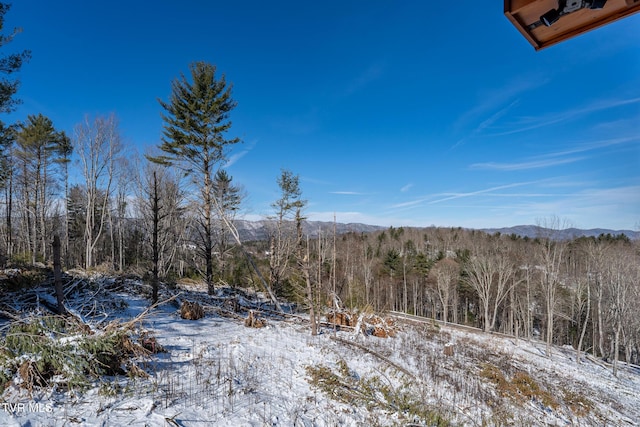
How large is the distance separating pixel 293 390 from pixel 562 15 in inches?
214

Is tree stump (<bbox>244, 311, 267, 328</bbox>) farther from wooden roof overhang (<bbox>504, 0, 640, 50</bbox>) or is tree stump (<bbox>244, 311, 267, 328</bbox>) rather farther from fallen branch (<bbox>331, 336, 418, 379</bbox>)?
wooden roof overhang (<bbox>504, 0, 640, 50</bbox>)

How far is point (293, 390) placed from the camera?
4.68 metres

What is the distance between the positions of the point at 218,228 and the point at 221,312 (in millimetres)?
7948

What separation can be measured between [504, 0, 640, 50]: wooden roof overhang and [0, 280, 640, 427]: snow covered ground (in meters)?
4.55

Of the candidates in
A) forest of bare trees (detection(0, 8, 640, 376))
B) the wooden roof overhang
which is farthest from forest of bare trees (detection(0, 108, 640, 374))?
the wooden roof overhang

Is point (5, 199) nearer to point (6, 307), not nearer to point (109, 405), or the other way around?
point (6, 307)

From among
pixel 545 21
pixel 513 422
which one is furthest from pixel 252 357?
pixel 545 21

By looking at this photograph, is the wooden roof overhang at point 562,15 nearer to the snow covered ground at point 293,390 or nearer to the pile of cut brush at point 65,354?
the snow covered ground at point 293,390

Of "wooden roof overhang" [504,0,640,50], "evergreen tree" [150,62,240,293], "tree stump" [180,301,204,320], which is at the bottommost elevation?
"tree stump" [180,301,204,320]

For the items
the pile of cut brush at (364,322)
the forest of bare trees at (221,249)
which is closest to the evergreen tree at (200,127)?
the forest of bare trees at (221,249)

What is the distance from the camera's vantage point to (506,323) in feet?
103

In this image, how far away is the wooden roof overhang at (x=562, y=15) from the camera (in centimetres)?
117

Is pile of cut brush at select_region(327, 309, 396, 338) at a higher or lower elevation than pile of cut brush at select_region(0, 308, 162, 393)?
lower

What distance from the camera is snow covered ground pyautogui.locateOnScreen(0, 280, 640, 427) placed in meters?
3.25
